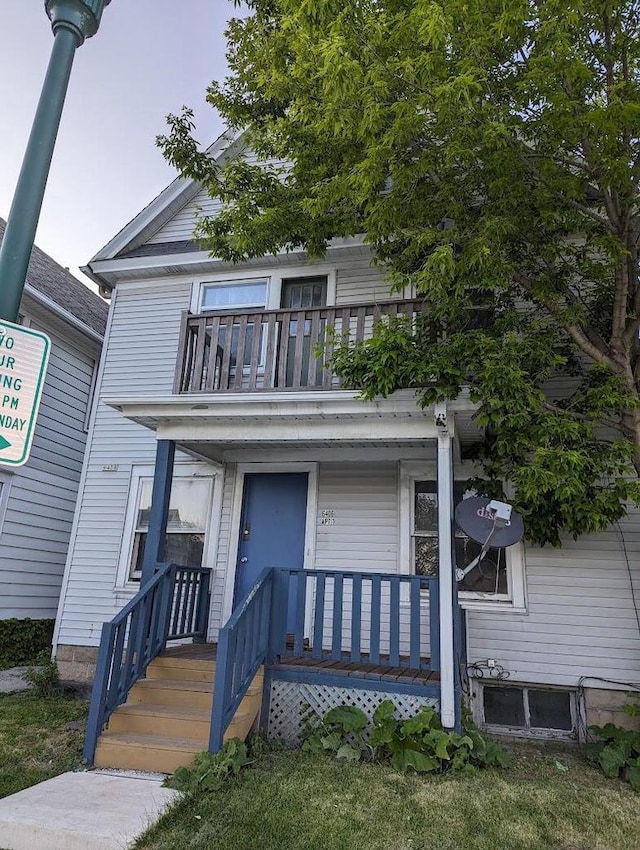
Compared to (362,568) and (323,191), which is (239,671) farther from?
(323,191)

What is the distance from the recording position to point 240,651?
487 cm

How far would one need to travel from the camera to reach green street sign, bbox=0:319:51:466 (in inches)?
68.7

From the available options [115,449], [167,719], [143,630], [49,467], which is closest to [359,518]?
[143,630]

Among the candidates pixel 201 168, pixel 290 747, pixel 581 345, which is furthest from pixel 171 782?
pixel 201 168

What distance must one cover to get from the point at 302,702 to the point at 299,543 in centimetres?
215

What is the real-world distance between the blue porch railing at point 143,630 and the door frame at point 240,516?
0.29 metres

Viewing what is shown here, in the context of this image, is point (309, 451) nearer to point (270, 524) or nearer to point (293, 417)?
point (270, 524)

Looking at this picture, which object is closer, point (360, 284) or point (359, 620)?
point (359, 620)

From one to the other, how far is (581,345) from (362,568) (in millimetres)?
3528

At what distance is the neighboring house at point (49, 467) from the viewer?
Answer: 9250 mm

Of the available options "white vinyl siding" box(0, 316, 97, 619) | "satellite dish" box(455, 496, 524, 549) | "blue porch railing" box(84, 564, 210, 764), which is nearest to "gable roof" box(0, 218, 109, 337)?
"white vinyl siding" box(0, 316, 97, 619)

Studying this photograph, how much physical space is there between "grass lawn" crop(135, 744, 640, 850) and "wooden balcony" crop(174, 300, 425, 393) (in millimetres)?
3517

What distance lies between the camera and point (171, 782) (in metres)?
4.22

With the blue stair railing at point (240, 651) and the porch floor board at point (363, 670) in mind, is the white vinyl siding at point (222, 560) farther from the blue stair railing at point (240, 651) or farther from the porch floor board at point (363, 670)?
the blue stair railing at point (240, 651)
